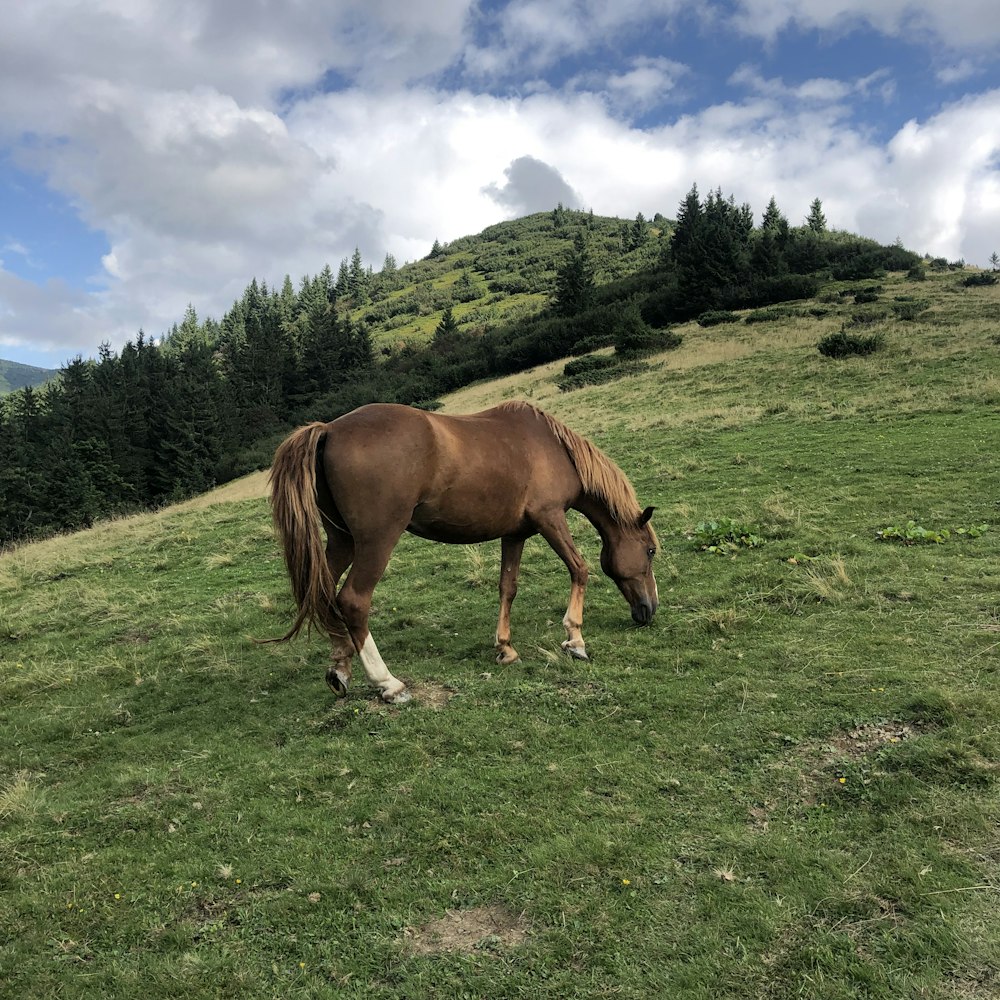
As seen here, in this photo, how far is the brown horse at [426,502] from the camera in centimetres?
523

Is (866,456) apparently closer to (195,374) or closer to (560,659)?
(560,659)

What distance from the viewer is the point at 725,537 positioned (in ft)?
30.7

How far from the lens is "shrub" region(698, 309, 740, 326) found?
Answer: 129ft

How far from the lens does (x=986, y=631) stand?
5.37 m

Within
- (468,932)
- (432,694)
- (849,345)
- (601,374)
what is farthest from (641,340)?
(468,932)

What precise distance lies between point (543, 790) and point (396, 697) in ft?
6.09

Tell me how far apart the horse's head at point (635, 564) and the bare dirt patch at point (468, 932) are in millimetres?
4071

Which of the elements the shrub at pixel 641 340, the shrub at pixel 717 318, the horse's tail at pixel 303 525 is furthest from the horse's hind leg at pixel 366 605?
the shrub at pixel 717 318

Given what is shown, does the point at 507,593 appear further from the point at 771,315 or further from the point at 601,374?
the point at 771,315

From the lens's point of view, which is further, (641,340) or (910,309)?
(641,340)

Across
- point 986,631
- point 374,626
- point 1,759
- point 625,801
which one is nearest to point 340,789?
point 625,801

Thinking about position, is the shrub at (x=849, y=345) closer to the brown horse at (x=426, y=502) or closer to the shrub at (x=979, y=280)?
the shrub at (x=979, y=280)

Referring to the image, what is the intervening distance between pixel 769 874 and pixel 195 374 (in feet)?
231

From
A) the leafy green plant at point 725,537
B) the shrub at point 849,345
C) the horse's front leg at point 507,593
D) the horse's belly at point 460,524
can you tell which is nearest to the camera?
the horse's belly at point 460,524
